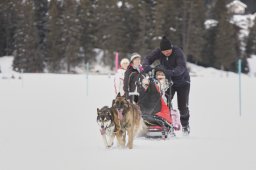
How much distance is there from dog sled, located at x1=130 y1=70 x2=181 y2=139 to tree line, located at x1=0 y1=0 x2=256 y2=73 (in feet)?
162

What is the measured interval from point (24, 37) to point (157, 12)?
15278mm

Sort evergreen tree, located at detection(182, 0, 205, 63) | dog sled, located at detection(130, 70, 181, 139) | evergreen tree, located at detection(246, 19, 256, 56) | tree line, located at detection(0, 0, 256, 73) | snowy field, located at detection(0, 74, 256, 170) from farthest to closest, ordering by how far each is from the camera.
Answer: evergreen tree, located at detection(246, 19, 256, 56)
evergreen tree, located at detection(182, 0, 205, 63)
tree line, located at detection(0, 0, 256, 73)
dog sled, located at detection(130, 70, 181, 139)
snowy field, located at detection(0, 74, 256, 170)

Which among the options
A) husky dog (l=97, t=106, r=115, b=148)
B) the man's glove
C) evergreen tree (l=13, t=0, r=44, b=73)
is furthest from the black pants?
evergreen tree (l=13, t=0, r=44, b=73)

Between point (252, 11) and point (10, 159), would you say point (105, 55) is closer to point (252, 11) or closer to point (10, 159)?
point (252, 11)

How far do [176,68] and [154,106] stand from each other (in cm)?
75

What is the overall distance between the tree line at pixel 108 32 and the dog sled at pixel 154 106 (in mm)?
49494

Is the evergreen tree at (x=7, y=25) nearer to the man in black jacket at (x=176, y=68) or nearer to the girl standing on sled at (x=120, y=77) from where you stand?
the girl standing on sled at (x=120, y=77)

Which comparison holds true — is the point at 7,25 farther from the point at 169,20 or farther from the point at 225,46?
the point at 225,46

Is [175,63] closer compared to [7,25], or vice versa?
[175,63]

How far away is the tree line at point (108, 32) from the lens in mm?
59969

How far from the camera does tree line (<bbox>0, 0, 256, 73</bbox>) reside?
197 ft

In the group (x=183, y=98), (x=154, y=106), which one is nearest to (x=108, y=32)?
(x=183, y=98)

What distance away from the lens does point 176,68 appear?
9.17 metres

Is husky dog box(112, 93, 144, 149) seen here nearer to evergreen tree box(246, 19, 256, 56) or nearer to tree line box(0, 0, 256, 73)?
tree line box(0, 0, 256, 73)
